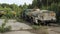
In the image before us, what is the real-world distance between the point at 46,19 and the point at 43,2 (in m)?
14.0

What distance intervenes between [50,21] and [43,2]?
1381cm

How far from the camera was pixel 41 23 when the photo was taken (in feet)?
48.2

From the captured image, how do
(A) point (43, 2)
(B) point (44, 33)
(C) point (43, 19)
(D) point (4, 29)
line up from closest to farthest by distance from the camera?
(B) point (44, 33) < (D) point (4, 29) < (C) point (43, 19) < (A) point (43, 2)

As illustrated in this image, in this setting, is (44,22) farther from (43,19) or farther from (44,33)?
(44,33)

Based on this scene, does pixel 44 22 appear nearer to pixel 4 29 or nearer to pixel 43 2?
pixel 4 29

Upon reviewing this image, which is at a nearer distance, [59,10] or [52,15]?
[52,15]

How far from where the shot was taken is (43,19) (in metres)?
14.4

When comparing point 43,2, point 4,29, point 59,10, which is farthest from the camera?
point 43,2

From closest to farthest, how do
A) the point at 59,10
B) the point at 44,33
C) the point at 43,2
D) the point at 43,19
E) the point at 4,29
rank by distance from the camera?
the point at 44,33
the point at 4,29
the point at 43,19
the point at 59,10
the point at 43,2

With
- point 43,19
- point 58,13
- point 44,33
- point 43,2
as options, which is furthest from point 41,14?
point 43,2

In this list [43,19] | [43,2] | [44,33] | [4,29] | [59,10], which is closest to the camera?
[44,33]

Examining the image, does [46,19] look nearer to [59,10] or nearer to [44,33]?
[59,10]

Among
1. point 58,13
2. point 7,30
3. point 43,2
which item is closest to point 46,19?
A: point 58,13

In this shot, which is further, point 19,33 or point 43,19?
point 43,19
